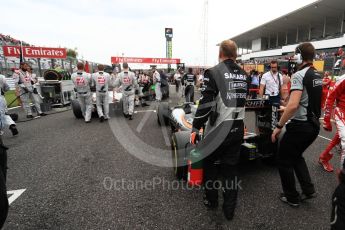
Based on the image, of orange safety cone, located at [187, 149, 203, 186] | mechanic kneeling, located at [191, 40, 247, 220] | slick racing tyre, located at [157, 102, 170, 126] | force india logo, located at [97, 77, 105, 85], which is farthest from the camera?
force india logo, located at [97, 77, 105, 85]

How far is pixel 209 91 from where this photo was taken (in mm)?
2057

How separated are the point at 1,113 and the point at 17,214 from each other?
1.31 meters

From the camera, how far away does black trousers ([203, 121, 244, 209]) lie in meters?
2.10

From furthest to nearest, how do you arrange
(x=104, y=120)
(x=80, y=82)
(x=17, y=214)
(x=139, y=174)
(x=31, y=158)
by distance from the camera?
(x=104, y=120), (x=80, y=82), (x=31, y=158), (x=139, y=174), (x=17, y=214)

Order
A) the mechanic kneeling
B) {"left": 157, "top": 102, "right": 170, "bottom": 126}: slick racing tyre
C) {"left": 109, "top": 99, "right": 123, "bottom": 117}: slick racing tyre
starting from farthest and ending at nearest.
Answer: {"left": 109, "top": 99, "right": 123, "bottom": 117}: slick racing tyre < {"left": 157, "top": 102, "right": 170, "bottom": 126}: slick racing tyre < the mechanic kneeling

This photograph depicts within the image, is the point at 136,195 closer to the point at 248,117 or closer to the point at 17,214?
the point at 17,214

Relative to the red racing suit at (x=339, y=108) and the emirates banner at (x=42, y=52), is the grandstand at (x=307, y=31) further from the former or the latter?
the emirates banner at (x=42, y=52)

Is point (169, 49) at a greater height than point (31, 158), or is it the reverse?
point (169, 49)

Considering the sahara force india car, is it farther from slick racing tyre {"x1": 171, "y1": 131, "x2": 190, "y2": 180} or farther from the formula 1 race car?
the formula 1 race car

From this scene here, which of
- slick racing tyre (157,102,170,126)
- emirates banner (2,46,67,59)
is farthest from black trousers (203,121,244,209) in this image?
emirates banner (2,46,67,59)

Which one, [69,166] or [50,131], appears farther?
[50,131]

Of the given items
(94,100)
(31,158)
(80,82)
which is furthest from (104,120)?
(31,158)

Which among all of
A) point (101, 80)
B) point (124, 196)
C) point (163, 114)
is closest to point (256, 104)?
point (124, 196)

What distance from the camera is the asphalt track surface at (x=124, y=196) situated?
2.13 meters
